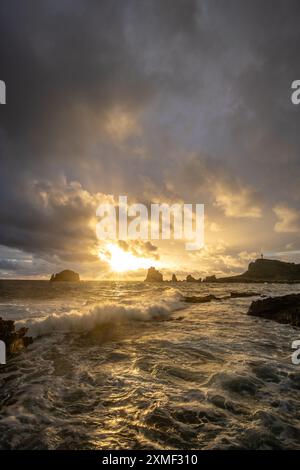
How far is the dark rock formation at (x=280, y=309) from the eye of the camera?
17828mm

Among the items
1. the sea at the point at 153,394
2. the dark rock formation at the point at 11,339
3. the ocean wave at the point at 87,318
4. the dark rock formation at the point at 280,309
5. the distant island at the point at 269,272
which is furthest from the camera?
the distant island at the point at 269,272

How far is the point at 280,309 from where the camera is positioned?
67.6 ft

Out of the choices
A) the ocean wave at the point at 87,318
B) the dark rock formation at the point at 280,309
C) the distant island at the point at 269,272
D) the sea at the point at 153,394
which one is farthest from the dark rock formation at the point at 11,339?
the distant island at the point at 269,272

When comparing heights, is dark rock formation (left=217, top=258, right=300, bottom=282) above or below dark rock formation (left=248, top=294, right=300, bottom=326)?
below

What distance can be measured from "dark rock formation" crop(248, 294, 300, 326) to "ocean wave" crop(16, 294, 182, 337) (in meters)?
8.50

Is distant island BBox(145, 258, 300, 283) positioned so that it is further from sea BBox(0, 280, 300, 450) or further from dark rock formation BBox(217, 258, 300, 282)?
sea BBox(0, 280, 300, 450)

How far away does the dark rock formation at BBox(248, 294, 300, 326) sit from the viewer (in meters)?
17.8

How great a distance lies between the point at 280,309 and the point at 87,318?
51.5 feet

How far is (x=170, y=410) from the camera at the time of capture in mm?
5707

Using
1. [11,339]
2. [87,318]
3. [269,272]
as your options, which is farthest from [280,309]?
[269,272]

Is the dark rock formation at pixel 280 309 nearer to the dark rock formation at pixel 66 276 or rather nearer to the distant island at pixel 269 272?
the distant island at pixel 269 272

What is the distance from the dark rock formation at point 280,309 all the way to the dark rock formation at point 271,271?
393 ft

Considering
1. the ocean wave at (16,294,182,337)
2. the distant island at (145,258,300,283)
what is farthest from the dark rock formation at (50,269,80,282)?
the ocean wave at (16,294,182,337)

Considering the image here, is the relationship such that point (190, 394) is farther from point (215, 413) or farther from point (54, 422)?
point (54, 422)
